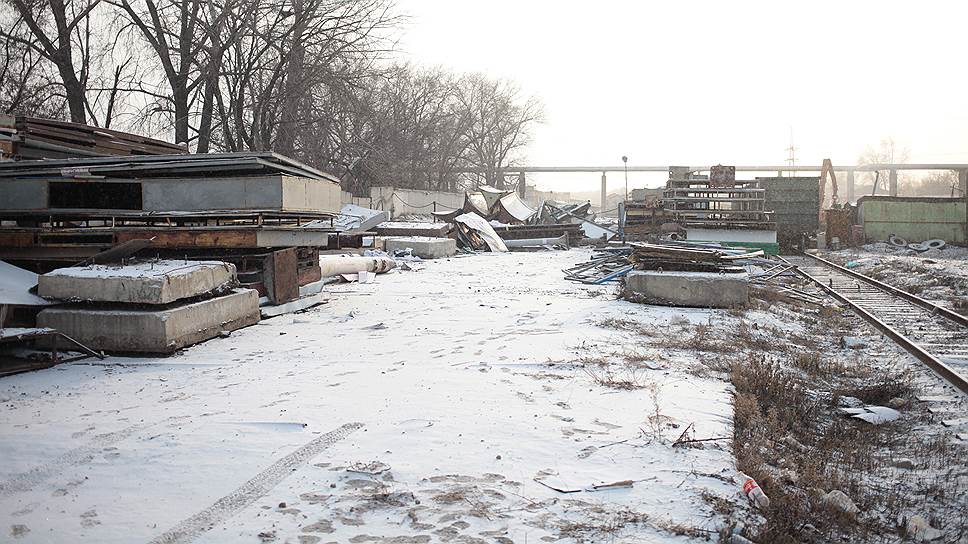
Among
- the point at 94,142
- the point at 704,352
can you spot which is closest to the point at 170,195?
the point at 94,142

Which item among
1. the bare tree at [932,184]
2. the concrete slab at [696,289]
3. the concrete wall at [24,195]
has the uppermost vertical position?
the bare tree at [932,184]

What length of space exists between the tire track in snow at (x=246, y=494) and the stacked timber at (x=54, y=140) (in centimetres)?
788

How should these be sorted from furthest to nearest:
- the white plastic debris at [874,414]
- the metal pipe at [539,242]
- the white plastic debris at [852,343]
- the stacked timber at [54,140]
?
the metal pipe at [539,242]
the stacked timber at [54,140]
the white plastic debris at [852,343]
the white plastic debris at [874,414]

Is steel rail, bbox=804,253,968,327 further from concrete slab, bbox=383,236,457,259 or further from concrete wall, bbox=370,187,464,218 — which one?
concrete wall, bbox=370,187,464,218

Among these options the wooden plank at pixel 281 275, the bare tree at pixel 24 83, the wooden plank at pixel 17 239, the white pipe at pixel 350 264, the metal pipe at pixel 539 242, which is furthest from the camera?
the metal pipe at pixel 539 242

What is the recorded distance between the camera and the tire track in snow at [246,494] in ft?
10.2

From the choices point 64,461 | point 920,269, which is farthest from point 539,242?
point 64,461

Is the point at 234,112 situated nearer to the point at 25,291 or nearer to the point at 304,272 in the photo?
the point at 304,272

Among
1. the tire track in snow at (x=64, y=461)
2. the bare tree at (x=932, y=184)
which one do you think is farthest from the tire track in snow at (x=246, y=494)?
the bare tree at (x=932, y=184)

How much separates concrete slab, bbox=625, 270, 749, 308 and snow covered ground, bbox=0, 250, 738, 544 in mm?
3233

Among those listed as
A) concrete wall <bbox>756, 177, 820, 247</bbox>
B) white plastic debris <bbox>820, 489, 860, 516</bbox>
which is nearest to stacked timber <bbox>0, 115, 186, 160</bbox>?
white plastic debris <bbox>820, 489, 860, 516</bbox>

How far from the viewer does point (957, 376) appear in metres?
6.61

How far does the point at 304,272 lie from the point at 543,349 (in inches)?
180

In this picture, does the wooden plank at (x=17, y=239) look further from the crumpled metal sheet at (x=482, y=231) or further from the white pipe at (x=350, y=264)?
the crumpled metal sheet at (x=482, y=231)
